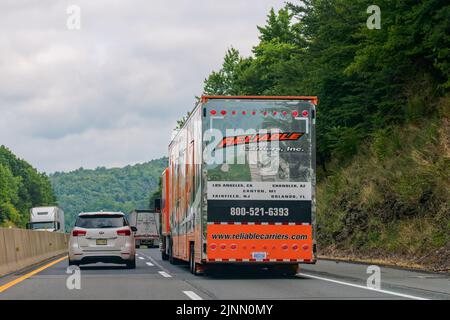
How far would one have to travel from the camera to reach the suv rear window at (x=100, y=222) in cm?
2447

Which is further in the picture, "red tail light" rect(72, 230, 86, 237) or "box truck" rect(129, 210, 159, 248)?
"box truck" rect(129, 210, 159, 248)

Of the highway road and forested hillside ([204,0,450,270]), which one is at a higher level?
forested hillside ([204,0,450,270])

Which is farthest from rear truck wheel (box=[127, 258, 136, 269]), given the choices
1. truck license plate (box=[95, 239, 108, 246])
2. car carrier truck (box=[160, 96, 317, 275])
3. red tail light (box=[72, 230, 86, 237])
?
car carrier truck (box=[160, 96, 317, 275])

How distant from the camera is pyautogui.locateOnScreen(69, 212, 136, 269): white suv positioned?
24.1 meters

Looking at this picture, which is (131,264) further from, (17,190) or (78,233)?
(17,190)

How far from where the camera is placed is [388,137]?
33.5 metres

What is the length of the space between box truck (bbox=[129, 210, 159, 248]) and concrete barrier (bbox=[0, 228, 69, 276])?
21.5 metres

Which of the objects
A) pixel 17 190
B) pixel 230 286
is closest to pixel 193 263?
pixel 230 286

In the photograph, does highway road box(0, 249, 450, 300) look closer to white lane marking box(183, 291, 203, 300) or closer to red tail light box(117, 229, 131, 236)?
white lane marking box(183, 291, 203, 300)

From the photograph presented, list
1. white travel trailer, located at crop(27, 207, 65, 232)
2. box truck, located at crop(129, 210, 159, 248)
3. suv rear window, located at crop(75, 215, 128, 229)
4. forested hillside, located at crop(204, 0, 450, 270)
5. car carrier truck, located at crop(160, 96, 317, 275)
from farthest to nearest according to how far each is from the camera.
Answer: white travel trailer, located at crop(27, 207, 65, 232) < box truck, located at crop(129, 210, 159, 248) < forested hillside, located at crop(204, 0, 450, 270) < suv rear window, located at crop(75, 215, 128, 229) < car carrier truck, located at crop(160, 96, 317, 275)

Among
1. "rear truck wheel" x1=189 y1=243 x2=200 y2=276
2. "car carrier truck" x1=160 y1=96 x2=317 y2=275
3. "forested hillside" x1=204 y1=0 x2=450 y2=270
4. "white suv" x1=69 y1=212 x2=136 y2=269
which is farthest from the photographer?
"forested hillside" x1=204 y1=0 x2=450 y2=270

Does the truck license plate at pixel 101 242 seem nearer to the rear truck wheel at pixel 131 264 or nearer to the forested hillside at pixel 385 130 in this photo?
the rear truck wheel at pixel 131 264

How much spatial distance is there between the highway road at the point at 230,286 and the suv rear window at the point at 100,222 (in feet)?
8.56
